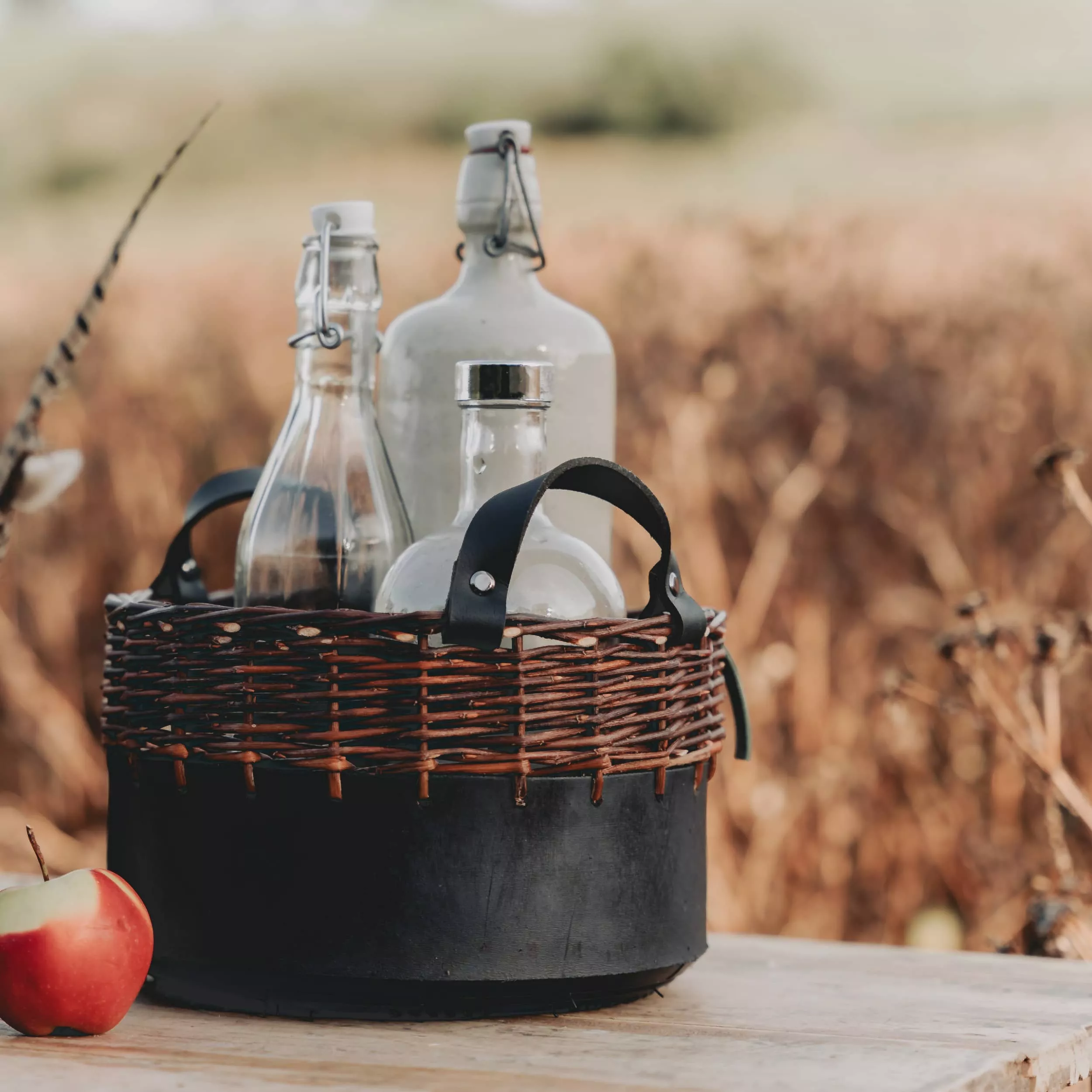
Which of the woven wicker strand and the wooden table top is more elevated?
the woven wicker strand

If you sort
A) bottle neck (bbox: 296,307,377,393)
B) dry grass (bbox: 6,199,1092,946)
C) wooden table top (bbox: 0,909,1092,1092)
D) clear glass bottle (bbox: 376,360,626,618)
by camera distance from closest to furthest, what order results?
wooden table top (bbox: 0,909,1092,1092) → clear glass bottle (bbox: 376,360,626,618) → bottle neck (bbox: 296,307,377,393) → dry grass (bbox: 6,199,1092,946)

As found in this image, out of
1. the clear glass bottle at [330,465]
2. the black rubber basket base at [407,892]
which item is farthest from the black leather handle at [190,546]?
the black rubber basket base at [407,892]

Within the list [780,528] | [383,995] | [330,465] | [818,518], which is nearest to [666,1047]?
[383,995]

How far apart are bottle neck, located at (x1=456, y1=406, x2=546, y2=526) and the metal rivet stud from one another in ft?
0.32

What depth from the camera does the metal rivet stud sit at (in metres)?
0.76

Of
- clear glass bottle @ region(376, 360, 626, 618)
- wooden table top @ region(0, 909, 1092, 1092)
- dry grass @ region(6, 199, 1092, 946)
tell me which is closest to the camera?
wooden table top @ region(0, 909, 1092, 1092)

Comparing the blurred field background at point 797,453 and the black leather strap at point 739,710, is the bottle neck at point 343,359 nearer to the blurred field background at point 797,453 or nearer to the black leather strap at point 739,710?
the black leather strap at point 739,710

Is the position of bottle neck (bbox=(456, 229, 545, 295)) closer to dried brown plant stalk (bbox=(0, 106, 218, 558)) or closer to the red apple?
dried brown plant stalk (bbox=(0, 106, 218, 558))

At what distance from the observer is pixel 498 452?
865 millimetres

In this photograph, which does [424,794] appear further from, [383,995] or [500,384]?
[500,384]

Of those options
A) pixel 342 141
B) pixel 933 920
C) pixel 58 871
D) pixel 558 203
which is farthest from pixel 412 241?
pixel 342 141

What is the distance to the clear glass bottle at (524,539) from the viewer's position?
0.82 metres

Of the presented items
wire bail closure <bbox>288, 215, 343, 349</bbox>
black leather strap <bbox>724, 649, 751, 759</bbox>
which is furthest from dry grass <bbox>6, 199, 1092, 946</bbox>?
wire bail closure <bbox>288, 215, 343, 349</bbox>

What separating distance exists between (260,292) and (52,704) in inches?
35.8
